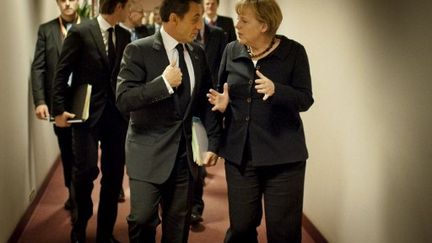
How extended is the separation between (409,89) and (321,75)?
4.04ft

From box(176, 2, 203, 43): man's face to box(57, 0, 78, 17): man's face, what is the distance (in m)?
1.68

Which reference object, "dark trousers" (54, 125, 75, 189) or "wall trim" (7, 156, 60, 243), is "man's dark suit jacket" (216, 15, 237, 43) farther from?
"wall trim" (7, 156, 60, 243)

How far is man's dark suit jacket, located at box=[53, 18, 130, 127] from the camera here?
8.89 feet

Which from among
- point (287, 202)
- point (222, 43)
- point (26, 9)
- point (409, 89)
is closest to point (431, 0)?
point (409, 89)

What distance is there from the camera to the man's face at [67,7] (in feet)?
11.4

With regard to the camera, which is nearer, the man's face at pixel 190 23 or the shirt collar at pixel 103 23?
the man's face at pixel 190 23

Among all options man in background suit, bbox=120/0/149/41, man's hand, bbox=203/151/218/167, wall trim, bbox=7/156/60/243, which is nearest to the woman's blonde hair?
man's hand, bbox=203/151/218/167

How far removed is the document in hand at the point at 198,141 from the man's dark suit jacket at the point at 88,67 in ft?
2.54

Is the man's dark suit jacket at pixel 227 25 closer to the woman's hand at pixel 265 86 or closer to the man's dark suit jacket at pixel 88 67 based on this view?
the man's dark suit jacket at pixel 88 67

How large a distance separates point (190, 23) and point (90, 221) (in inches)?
78.3

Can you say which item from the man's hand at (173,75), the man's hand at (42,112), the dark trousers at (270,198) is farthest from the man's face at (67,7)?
the dark trousers at (270,198)

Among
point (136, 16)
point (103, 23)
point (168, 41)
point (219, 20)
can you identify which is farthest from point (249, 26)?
point (136, 16)

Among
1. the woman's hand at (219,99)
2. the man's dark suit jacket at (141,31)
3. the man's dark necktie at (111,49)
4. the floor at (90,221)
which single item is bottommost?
the floor at (90,221)

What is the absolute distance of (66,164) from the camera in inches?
143
